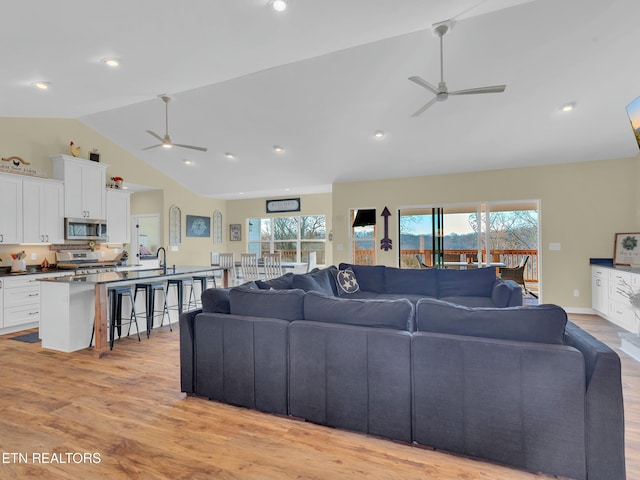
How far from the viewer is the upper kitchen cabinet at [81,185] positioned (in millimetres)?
5559

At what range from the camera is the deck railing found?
689 cm

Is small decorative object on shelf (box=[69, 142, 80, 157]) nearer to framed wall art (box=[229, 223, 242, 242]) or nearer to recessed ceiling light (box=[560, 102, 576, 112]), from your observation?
framed wall art (box=[229, 223, 242, 242])

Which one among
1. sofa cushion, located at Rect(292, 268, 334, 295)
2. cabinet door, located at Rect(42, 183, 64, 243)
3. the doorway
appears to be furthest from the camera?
the doorway

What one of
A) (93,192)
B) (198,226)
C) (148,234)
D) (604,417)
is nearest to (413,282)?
(604,417)

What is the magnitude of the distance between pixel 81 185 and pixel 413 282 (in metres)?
5.64

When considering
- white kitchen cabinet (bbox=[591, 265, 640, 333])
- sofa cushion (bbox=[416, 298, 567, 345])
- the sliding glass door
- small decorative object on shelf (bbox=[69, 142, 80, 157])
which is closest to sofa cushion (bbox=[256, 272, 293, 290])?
sofa cushion (bbox=[416, 298, 567, 345])

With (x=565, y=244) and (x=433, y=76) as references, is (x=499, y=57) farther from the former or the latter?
(x=565, y=244)

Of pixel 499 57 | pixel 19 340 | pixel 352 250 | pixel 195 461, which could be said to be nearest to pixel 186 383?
pixel 195 461

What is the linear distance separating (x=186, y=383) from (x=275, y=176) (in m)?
5.41

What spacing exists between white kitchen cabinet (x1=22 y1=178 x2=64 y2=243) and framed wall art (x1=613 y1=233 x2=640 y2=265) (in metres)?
8.93

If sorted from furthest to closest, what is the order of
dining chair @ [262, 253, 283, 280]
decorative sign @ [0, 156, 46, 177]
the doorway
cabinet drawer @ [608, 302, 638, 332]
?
the doorway < dining chair @ [262, 253, 283, 280] < decorative sign @ [0, 156, 46, 177] < cabinet drawer @ [608, 302, 638, 332]

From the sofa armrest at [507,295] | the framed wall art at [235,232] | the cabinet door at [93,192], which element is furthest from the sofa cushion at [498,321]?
the framed wall art at [235,232]

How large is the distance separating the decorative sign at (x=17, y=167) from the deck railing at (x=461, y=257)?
576 cm

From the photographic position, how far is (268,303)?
8.39 feet
